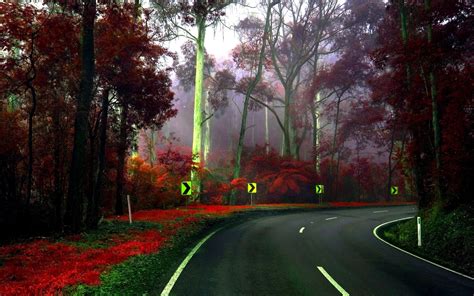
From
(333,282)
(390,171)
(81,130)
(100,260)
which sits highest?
(390,171)

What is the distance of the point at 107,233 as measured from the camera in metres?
12.3

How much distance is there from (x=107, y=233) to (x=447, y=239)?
11.3 metres

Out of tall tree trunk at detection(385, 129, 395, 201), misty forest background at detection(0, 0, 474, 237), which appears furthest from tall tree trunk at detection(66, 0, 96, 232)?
tall tree trunk at detection(385, 129, 395, 201)

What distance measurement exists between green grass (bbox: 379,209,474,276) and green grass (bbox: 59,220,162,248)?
30.4 feet

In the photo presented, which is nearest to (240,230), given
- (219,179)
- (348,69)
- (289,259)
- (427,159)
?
(289,259)

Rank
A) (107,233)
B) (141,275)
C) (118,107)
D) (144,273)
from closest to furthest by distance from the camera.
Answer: (141,275) → (144,273) → (107,233) → (118,107)

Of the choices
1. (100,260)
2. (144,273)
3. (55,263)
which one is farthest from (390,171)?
(55,263)

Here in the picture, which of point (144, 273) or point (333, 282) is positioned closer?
point (333, 282)

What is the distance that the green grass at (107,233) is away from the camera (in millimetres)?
10511

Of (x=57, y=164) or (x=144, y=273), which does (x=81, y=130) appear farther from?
(x=144, y=273)

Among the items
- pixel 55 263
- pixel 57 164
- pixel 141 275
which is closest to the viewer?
pixel 141 275

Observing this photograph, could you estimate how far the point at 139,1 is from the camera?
19812 millimetres

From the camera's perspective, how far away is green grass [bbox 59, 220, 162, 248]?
10.5 metres

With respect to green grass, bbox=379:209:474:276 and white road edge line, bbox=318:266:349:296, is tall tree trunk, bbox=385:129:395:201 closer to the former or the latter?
green grass, bbox=379:209:474:276
